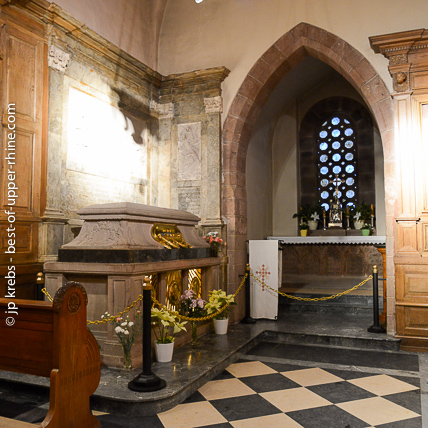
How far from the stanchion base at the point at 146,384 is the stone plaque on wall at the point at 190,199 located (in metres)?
3.60

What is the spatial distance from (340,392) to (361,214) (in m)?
6.53

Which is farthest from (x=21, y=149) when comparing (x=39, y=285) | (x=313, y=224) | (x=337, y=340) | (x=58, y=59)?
(x=313, y=224)

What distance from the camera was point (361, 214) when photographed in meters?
9.84

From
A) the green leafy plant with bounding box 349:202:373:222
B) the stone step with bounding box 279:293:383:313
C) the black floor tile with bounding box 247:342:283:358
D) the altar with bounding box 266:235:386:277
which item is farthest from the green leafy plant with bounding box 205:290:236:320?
the green leafy plant with bounding box 349:202:373:222

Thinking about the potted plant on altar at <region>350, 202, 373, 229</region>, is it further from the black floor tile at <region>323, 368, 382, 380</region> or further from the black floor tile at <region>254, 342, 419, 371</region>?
the black floor tile at <region>323, 368, 382, 380</region>

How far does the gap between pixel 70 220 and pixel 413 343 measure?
4623 millimetres

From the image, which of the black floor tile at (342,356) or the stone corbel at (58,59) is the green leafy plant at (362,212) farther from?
the stone corbel at (58,59)

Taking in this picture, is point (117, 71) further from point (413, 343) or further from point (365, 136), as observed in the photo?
point (365, 136)

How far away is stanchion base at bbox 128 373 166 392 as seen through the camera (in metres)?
3.62

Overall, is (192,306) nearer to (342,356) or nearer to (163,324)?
(163,324)

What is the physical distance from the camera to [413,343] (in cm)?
541

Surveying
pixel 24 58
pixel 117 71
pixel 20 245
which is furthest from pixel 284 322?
pixel 24 58

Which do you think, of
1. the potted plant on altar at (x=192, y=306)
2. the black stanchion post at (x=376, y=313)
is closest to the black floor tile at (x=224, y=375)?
the potted plant on altar at (x=192, y=306)

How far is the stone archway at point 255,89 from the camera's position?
6.34 meters
